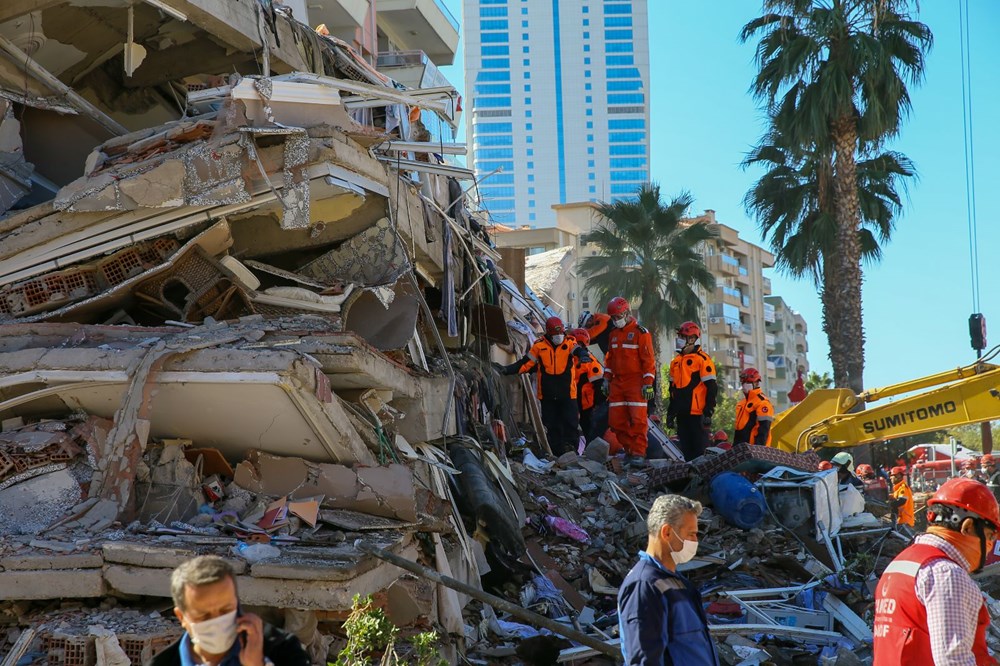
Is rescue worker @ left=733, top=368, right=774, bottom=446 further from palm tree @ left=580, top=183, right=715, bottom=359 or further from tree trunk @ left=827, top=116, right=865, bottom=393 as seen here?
palm tree @ left=580, top=183, right=715, bottom=359

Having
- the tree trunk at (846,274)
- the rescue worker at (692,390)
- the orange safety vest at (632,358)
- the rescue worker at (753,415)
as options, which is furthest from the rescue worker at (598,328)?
the tree trunk at (846,274)

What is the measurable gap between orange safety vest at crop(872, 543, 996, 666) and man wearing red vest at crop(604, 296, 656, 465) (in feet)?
32.6

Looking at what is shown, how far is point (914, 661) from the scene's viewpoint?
3904 mm

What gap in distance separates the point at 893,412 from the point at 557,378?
4.26 metres

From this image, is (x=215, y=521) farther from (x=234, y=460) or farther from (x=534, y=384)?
(x=534, y=384)

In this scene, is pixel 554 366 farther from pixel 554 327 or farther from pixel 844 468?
pixel 844 468

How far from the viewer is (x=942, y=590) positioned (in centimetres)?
380

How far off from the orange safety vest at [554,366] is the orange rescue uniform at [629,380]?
1.60 feet

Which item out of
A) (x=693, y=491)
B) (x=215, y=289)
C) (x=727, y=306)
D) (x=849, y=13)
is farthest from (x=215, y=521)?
(x=727, y=306)

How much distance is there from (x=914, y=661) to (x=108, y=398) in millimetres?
5779

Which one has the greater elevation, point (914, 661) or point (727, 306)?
point (727, 306)

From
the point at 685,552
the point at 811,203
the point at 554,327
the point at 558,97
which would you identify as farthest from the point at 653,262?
the point at 558,97

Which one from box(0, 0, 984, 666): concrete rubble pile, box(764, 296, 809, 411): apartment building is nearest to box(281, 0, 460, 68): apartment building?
box(0, 0, 984, 666): concrete rubble pile

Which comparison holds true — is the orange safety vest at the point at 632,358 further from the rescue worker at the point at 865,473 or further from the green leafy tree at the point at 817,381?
the green leafy tree at the point at 817,381
